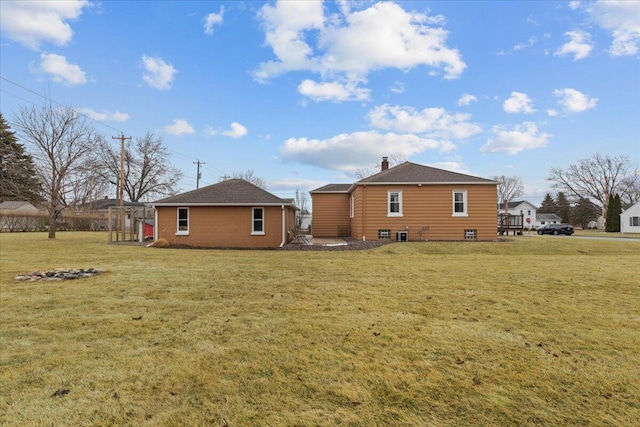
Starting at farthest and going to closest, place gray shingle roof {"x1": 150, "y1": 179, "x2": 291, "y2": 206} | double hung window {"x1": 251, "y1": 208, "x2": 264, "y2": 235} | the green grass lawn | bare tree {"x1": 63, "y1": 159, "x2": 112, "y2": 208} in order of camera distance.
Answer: bare tree {"x1": 63, "y1": 159, "x2": 112, "y2": 208}
double hung window {"x1": 251, "y1": 208, "x2": 264, "y2": 235}
gray shingle roof {"x1": 150, "y1": 179, "x2": 291, "y2": 206}
the green grass lawn

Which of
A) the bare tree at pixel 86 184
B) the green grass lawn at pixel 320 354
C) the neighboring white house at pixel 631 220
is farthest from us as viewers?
the neighboring white house at pixel 631 220

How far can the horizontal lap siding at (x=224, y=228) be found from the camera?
1856 cm

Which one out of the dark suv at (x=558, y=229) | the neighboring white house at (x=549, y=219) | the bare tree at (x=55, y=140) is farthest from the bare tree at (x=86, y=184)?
the neighboring white house at (x=549, y=219)

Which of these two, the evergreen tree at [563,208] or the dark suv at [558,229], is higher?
the evergreen tree at [563,208]

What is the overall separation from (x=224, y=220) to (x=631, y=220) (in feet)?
153

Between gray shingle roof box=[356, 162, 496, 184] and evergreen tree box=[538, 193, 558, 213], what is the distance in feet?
228

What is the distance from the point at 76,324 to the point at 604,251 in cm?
1990

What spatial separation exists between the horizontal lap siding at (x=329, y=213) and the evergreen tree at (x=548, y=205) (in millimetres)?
68558

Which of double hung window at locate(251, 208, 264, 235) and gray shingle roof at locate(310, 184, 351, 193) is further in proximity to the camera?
gray shingle roof at locate(310, 184, 351, 193)

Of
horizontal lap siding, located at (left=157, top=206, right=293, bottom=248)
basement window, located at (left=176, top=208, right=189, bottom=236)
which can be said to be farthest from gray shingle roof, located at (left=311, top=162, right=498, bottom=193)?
basement window, located at (left=176, top=208, right=189, bottom=236)

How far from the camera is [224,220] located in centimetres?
1872

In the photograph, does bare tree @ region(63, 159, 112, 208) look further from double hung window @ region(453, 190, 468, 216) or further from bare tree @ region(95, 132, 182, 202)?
double hung window @ region(453, 190, 468, 216)

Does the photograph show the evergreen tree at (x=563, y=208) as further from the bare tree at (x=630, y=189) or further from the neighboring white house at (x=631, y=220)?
the neighboring white house at (x=631, y=220)

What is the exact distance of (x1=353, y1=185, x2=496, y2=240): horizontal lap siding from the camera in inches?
750
